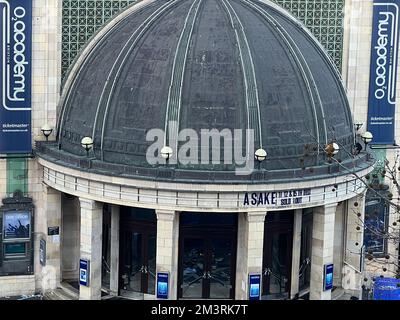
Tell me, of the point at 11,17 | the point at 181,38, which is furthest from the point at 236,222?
the point at 11,17

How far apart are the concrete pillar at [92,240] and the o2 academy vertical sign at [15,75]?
19.2ft

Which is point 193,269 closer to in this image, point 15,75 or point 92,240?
point 92,240

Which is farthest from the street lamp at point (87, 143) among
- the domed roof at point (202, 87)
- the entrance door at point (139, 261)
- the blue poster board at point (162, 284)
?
the blue poster board at point (162, 284)

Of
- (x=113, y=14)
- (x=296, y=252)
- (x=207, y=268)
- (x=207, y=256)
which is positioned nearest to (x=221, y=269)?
(x=207, y=268)

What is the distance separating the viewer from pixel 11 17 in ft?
135

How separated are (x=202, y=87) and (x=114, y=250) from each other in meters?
10.4

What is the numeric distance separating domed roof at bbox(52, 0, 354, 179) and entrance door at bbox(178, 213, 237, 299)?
358cm

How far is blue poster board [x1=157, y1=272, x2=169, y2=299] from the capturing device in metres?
38.5

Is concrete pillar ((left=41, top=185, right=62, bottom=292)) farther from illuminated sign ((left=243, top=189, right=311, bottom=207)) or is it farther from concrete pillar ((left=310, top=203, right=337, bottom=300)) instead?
concrete pillar ((left=310, top=203, right=337, bottom=300))

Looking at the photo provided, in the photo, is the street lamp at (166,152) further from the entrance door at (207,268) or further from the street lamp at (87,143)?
the entrance door at (207,268)

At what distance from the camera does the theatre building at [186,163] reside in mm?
38531

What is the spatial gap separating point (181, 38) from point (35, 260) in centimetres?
1541
